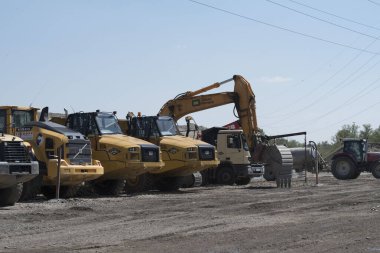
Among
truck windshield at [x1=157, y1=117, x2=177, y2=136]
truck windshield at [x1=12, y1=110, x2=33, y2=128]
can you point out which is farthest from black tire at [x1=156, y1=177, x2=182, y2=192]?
truck windshield at [x1=12, y1=110, x2=33, y2=128]

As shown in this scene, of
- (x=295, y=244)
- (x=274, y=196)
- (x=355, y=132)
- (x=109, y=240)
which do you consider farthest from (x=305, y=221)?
(x=355, y=132)

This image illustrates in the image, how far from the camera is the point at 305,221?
14.4 meters

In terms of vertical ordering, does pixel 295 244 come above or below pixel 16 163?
below

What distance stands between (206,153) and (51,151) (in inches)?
312

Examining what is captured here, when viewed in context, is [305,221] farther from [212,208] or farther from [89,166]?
[89,166]

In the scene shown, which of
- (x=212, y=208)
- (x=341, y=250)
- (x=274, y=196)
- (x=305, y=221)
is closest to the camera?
(x=341, y=250)

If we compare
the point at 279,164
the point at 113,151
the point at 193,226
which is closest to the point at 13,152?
the point at 193,226

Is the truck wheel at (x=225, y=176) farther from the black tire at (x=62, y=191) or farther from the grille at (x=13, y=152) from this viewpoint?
the grille at (x=13, y=152)

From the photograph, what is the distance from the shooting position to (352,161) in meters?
40.2

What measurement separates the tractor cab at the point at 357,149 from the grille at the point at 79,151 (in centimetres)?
2291

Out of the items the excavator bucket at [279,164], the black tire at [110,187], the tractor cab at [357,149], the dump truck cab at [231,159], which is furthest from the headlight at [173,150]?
the tractor cab at [357,149]

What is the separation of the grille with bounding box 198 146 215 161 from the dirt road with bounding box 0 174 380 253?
19.3 feet

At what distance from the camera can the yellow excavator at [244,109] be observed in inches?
1225

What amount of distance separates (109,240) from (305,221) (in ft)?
15.6
